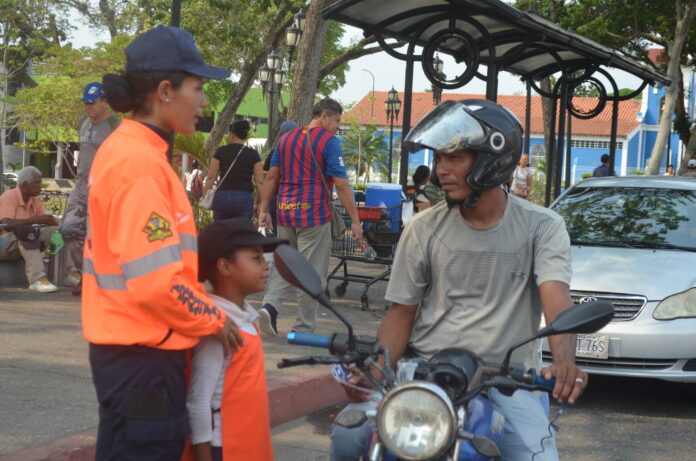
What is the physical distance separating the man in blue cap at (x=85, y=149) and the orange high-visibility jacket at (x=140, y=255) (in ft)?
17.2

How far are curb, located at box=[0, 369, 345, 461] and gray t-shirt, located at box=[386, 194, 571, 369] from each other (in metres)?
2.24

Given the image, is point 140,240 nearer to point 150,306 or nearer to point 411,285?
point 150,306

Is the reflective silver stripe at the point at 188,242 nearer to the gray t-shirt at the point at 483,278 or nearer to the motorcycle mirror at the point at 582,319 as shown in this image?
the gray t-shirt at the point at 483,278

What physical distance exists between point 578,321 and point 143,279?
3.99 feet

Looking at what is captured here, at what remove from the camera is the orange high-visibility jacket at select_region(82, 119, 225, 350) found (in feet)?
9.22

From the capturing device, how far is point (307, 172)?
8.20 meters

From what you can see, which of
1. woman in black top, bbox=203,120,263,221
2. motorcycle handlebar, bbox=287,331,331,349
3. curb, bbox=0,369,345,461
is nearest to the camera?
motorcycle handlebar, bbox=287,331,331,349

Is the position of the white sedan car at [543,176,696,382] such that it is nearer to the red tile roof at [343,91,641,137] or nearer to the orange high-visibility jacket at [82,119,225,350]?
the orange high-visibility jacket at [82,119,225,350]

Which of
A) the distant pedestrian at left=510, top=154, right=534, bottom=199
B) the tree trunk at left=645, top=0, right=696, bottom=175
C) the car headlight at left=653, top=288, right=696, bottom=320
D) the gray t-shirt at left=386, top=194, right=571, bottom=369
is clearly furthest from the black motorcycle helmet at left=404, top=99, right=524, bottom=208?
the tree trunk at left=645, top=0, right=696, bottom=175

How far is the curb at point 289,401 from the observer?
4.80 m

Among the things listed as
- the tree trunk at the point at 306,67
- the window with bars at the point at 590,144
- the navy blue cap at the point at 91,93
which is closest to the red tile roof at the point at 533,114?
the window with bars at the point at 590,144

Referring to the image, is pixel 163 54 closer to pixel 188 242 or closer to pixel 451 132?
pixel 188 242

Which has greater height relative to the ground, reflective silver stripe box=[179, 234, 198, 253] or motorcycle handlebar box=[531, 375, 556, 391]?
reflective silver stripe box=[179, 234, 198, 253]

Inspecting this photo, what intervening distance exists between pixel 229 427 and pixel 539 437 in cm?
100
